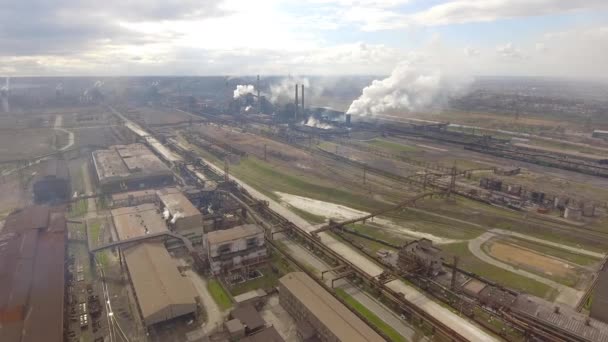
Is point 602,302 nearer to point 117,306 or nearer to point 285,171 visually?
point 117,306

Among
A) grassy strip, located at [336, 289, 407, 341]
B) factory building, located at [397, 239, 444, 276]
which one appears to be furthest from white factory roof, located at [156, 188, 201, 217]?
factory building, located at [397, 239, 444, 276]

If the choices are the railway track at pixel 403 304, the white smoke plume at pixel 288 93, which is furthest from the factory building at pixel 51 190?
the white smoke plume at pixel 288 93

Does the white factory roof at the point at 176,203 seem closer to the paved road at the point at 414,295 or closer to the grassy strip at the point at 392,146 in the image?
the paved road at the point at 414,295

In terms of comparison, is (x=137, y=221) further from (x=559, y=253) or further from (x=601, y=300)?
(x=559, y=253)

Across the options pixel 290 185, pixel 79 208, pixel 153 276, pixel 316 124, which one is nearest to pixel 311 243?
pixel 153 276

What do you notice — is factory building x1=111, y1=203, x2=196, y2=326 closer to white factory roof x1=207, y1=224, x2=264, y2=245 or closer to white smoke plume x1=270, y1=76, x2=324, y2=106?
white factory roof x1=207, y1=224, x2=264, y2=245

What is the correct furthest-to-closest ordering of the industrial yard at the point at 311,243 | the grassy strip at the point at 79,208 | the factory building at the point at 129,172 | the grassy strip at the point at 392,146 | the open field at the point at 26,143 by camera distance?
the grassy strip at the point at 392,146, the open field at the point at 26,143, the factory building at the point at 129,172, the grassy strip at the point at 79,208, the industrial yard at the point at 311,243
